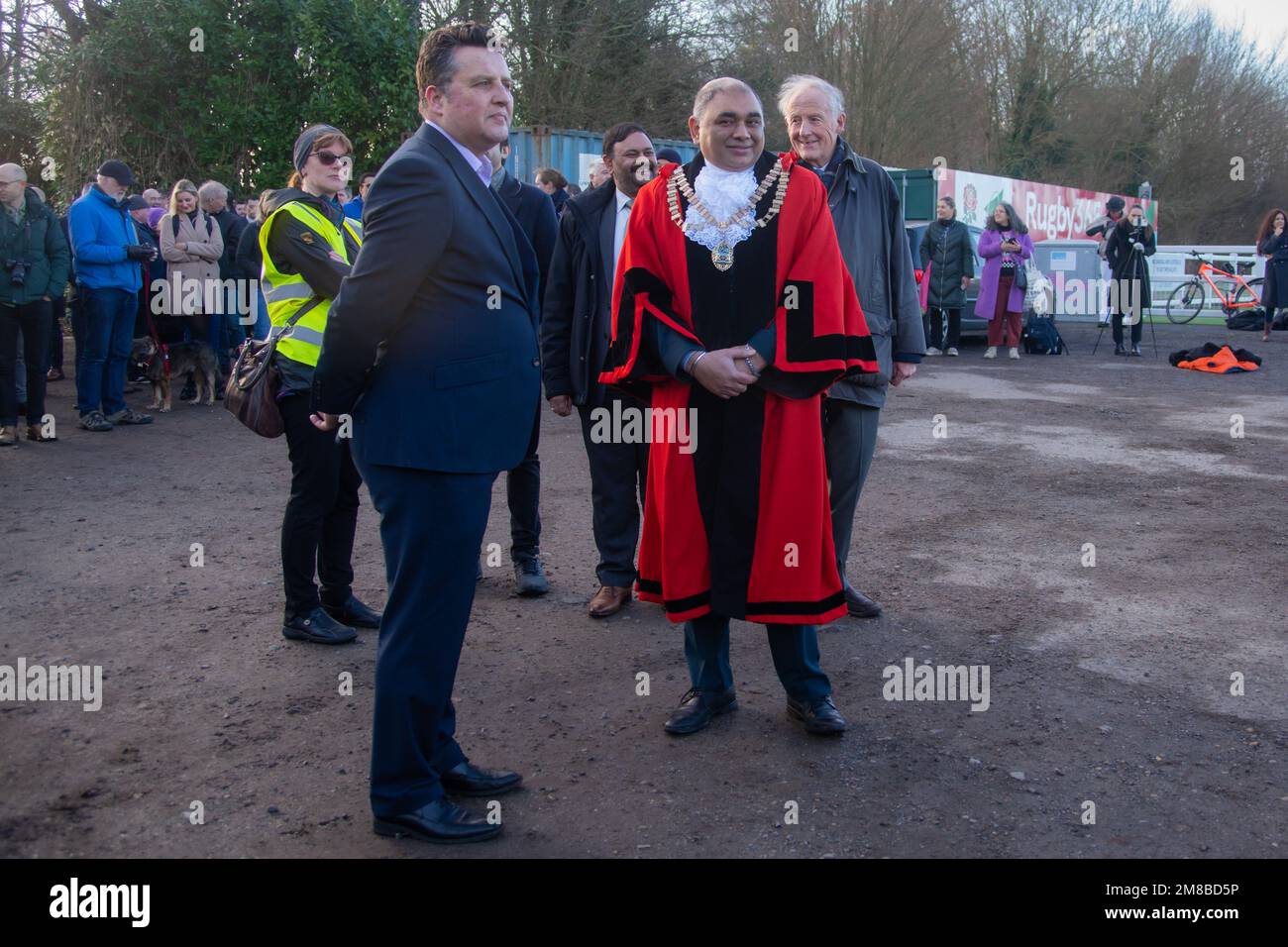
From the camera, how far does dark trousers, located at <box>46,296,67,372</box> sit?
411 inches

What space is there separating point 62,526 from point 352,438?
15.8 ft

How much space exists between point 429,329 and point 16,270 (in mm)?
7819

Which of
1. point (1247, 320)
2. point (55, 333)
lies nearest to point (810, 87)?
point (55, 333)

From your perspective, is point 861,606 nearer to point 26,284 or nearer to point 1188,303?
point 26,284

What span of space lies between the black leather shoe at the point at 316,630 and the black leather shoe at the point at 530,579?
0.97 metres

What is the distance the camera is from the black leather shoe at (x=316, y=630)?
17.5 feet

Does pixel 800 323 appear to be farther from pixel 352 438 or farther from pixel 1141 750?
pixel 1141 750

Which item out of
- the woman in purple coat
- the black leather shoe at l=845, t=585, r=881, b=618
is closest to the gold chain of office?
the black leather shoe at l=845, t=585, r=881, b=618

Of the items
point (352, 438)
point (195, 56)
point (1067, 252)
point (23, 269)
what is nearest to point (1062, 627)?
point (352, 438)

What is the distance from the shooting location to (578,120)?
2508 centimetres

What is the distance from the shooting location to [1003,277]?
57.2 ft

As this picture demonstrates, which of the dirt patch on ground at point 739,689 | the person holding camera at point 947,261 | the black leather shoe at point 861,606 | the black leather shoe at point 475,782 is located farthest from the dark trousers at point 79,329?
the person holding camera at point 947,261

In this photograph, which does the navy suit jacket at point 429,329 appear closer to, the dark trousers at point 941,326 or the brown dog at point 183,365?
the brown dog at point 183,365
